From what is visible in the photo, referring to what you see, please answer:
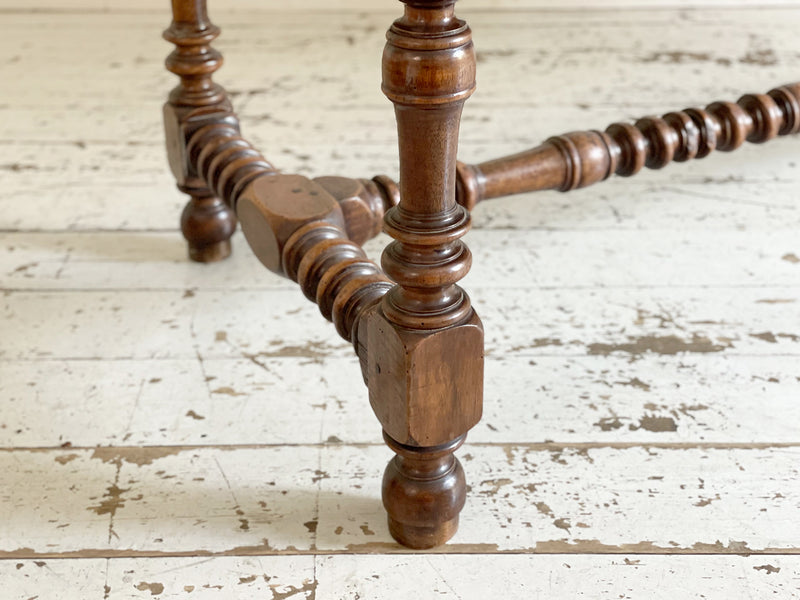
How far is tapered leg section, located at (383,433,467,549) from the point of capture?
0.64m

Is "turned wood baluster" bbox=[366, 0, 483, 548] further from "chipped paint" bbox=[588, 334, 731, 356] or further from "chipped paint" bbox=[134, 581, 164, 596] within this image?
"chipped paint" bbox=[588, 334, 731, 356]

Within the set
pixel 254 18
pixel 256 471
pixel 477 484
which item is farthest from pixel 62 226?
pixel 254 18

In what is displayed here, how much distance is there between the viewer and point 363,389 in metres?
0.83

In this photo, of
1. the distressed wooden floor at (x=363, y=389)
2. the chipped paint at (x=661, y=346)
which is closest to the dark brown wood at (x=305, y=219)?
the distressed wooden floor at (x=363, y=389)

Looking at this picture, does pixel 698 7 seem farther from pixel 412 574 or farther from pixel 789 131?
pixel 412 574

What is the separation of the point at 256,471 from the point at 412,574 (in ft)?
0.50

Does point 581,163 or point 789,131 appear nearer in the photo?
point 581,163

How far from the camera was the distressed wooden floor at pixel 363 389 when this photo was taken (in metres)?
0.65

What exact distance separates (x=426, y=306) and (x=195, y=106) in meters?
0.51

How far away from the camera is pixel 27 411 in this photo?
2.60 ft

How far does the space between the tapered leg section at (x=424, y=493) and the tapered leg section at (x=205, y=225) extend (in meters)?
0.46

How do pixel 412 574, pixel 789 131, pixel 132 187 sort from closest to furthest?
pixel 412 574
pixel 789 131
pixel 132 187

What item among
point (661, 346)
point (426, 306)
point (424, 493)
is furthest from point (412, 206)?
point (661, 346)

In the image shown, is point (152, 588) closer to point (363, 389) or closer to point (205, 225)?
point (363, 389)
